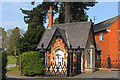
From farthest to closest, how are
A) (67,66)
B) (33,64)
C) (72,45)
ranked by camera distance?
(72,45), (33,64), (67,66)

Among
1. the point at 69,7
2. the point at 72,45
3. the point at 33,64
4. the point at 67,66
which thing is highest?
the point at 69,7

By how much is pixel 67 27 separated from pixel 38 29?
5236mm

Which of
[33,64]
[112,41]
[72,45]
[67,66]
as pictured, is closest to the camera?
[67,66]

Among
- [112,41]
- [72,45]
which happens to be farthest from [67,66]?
[112,41]

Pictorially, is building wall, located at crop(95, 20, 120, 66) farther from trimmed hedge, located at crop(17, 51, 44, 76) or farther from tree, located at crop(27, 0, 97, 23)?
trimmed hedge, located at crop(17, 51, 44, 76)

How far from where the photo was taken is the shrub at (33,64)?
15598mm

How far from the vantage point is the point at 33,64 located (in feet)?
52.4

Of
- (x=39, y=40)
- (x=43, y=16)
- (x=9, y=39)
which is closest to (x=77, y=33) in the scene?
(x=39, y=40)

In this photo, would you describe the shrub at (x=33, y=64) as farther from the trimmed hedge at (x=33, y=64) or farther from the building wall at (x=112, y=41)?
the building wall at (x=112, y=41)

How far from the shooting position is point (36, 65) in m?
15.7

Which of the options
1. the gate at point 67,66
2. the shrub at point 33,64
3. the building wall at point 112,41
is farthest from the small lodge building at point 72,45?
the gate at point 67,66

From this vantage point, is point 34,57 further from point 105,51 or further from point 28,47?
point 105,51

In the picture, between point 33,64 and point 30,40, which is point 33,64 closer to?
point 33,64

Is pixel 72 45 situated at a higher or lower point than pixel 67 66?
higher
